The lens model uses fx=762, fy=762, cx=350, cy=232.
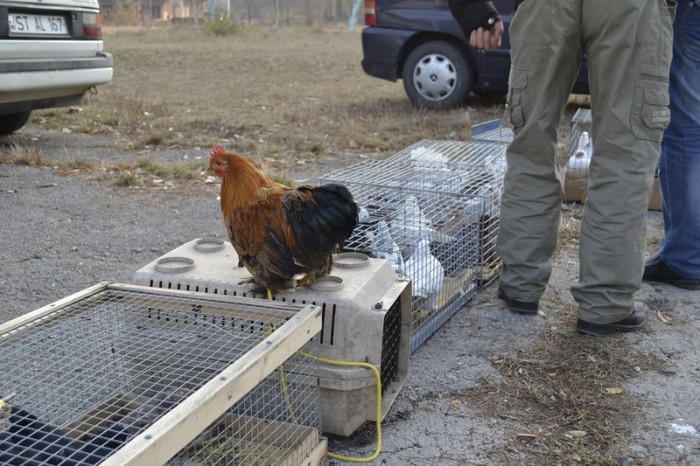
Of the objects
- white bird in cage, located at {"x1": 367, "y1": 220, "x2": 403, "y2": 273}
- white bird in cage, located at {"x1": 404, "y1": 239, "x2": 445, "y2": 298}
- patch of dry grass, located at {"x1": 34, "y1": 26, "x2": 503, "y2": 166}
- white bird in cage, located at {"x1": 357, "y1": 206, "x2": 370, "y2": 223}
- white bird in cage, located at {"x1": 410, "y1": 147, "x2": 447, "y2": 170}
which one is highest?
white bird in cage, located at {"x1": 410, "y1": 147, "x2": 447, "y2": 170}

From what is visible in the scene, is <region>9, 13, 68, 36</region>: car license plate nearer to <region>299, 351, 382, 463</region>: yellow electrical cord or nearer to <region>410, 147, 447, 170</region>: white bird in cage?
<region>410, 147, 447, 170</region>: white bird in cage

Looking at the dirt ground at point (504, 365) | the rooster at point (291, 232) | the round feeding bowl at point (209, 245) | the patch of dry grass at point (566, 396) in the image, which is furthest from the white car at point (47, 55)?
the patch of dry grass at point (566, 396)

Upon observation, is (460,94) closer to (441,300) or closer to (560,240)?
(560,240)

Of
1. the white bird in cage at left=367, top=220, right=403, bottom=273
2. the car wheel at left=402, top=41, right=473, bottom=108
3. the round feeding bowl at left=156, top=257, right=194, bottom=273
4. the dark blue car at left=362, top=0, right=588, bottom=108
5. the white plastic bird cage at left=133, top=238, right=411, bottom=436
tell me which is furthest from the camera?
the car wheel at left=402, top=41, right=473, bottom=108

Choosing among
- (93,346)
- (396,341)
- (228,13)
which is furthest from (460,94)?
(228,13)

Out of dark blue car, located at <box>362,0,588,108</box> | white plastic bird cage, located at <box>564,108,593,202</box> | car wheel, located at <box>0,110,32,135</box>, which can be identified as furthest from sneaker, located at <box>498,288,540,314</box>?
dark blue car, located at <box>362,0,588,108</box>

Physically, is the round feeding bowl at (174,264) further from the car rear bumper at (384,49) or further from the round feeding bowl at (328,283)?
the car rear bumper at (384,49)

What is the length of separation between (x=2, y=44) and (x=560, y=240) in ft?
13.1

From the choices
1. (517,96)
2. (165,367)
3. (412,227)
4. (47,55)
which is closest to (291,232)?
(165,367)

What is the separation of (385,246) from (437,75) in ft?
18.2

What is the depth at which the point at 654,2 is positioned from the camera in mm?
2859

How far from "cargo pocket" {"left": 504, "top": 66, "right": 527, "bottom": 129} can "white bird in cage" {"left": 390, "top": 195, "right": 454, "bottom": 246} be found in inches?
21.9

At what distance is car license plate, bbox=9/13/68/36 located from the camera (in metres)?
5.41

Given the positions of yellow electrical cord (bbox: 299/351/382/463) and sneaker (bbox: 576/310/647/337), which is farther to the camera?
sneaker (bbox: 576/310/647/337)
